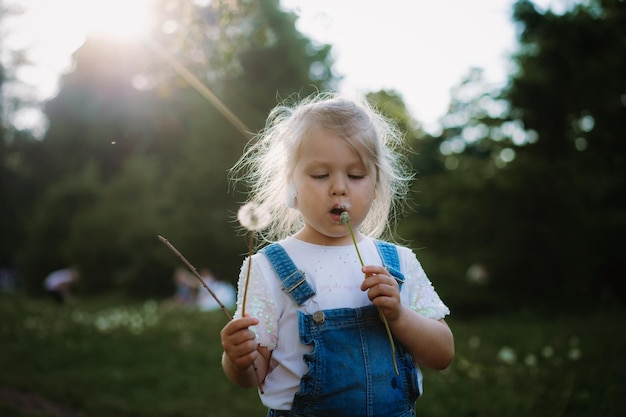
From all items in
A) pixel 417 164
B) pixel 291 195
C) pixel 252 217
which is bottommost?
pixel 252 217

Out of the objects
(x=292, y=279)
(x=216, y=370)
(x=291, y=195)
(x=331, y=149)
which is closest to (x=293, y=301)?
(x=292, y=279)

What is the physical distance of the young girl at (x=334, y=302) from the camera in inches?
70.2

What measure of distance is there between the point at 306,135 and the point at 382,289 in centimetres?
57

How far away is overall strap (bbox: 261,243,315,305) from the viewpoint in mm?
1861

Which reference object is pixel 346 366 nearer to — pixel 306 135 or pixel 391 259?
pixel 391 259

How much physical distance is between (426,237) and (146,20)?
356 inches

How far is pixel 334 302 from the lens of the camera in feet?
6.18

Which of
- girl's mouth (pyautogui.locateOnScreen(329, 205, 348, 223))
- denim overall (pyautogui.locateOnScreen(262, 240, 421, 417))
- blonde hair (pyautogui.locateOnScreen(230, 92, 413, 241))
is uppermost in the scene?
blonde hair (pyautogui.locateOnScreen(230, 92, 413, 241))

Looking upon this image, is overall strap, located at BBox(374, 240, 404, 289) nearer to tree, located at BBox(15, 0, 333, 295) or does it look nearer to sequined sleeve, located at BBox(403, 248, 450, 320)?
sequined sleeve, located at BBox(403, 248, 450, 320)

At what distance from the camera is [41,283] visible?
25891 millimetres

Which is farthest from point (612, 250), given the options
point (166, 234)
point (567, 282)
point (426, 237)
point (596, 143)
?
point (166, 234)

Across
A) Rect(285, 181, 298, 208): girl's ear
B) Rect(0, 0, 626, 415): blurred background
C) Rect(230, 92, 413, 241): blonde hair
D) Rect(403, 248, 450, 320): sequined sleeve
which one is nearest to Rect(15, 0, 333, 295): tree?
Rect(0, 0, 626, 415): blurred background

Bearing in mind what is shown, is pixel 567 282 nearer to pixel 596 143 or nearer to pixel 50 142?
pixel 596 143

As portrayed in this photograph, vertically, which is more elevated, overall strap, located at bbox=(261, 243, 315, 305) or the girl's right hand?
overall strap, located at bbox=(261, 243, 315, 305)
